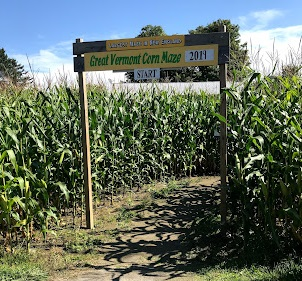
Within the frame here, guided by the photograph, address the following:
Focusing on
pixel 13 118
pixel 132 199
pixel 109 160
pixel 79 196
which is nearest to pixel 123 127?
pixel 109 160

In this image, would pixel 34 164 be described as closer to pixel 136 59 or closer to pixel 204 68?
pixel 136 59

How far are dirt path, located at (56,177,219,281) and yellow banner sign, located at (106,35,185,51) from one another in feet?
9.00

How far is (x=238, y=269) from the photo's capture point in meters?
3.94

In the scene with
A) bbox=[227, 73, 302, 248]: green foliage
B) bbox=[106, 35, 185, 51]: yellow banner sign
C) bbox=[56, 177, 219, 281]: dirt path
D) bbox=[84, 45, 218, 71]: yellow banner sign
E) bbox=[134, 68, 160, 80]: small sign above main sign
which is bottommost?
bbox=[56, 177, 219, 281]: dirt path

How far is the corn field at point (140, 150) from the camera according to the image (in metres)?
4.20

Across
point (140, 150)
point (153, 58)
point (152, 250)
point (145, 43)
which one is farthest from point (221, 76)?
point (140, 150)

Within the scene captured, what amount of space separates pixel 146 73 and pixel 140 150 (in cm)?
290

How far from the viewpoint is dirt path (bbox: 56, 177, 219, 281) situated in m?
4.02

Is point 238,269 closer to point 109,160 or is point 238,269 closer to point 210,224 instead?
point 210,224

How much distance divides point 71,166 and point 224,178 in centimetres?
240

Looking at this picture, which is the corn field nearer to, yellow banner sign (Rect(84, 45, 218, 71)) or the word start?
yellow banner sign (Rect(84, 45, 218, 71))

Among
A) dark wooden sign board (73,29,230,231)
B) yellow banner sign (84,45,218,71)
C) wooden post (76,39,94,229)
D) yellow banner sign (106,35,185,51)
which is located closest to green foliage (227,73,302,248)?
dark wooden sign board (73,29,230,231)

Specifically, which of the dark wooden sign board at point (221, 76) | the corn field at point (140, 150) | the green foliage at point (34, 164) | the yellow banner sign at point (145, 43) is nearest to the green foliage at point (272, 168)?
the corn field at point (140, 150)

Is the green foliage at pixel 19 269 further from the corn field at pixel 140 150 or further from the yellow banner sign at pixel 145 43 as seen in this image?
the yellow banner sign at pixel 145 43
